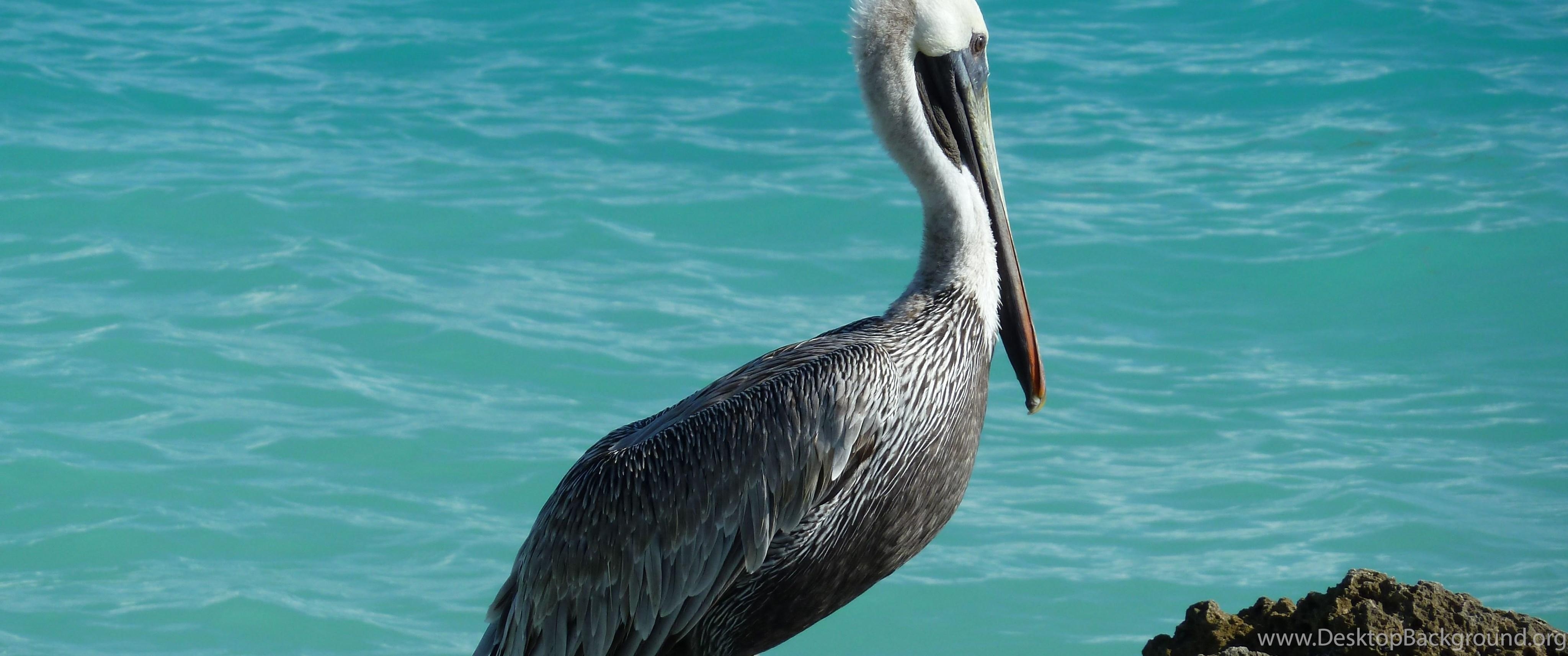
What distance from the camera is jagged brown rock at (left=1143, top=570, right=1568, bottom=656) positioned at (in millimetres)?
3447

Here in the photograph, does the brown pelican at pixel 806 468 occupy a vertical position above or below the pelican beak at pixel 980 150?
below

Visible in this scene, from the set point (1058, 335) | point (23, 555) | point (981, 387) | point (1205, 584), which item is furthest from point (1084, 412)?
point (23, 555)

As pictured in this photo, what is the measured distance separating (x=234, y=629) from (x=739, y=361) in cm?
321

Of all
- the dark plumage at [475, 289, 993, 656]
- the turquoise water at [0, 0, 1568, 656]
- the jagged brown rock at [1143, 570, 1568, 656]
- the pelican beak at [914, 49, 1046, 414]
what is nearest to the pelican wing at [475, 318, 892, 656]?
the dark plumage at [475, 289, 993, 656]

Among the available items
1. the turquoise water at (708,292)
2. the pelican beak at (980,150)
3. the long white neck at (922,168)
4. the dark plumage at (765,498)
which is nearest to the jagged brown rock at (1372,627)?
the dark plumage at (765,498)

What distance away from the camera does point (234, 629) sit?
6.63 meters

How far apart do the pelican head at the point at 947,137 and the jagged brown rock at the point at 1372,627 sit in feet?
2.86

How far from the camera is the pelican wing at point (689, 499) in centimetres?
398

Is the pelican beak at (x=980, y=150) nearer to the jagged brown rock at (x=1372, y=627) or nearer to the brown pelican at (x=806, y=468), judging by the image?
the brown pelican at (x=806, y=468)

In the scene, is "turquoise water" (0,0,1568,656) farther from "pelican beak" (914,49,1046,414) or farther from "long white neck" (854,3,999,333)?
"long white neck" (854,3,999,333)

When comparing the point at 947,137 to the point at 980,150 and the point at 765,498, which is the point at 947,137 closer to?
the point at 980,150

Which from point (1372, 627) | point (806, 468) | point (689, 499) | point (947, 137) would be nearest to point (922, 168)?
point (947, 137)

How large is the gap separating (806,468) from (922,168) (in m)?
0.97

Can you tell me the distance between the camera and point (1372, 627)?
352 cm
